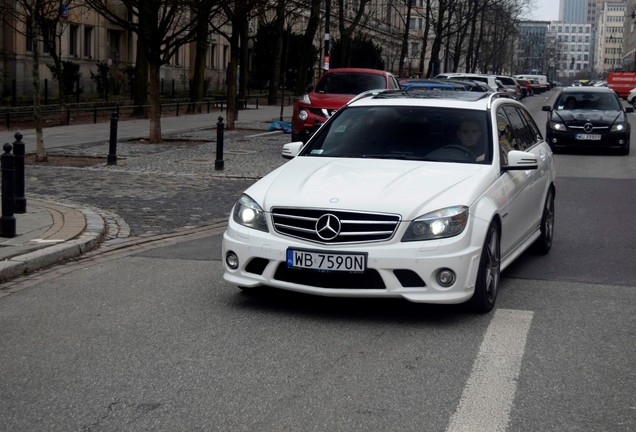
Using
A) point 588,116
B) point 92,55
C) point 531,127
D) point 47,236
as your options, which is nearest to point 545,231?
point 531,127

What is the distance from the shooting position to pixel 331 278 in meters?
6.88

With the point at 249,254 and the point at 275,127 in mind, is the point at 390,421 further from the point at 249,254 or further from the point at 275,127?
the point at 275,127

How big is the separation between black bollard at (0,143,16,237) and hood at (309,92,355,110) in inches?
490

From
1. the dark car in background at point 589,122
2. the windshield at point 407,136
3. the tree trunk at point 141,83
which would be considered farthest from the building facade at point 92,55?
the windshield at point 407,136

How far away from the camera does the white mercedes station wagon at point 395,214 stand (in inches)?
265

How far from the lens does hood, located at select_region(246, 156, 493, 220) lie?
684 centimetres

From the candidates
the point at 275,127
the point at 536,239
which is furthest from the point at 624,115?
the point at 536,239

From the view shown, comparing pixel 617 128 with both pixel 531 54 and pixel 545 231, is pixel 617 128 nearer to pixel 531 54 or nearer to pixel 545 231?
pixel 545 231

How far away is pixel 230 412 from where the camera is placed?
16.3 feet

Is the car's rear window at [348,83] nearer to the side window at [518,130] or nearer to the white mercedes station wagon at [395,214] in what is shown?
the side window at [518,130]

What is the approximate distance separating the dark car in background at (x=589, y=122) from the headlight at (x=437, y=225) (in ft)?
57.5

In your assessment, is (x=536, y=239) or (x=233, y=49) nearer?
(x=536, y=239)

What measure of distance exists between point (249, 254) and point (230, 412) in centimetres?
220

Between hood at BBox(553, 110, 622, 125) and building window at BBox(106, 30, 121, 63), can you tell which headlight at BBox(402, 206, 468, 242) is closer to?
hood at BBox(553, 110, 622, 125)
